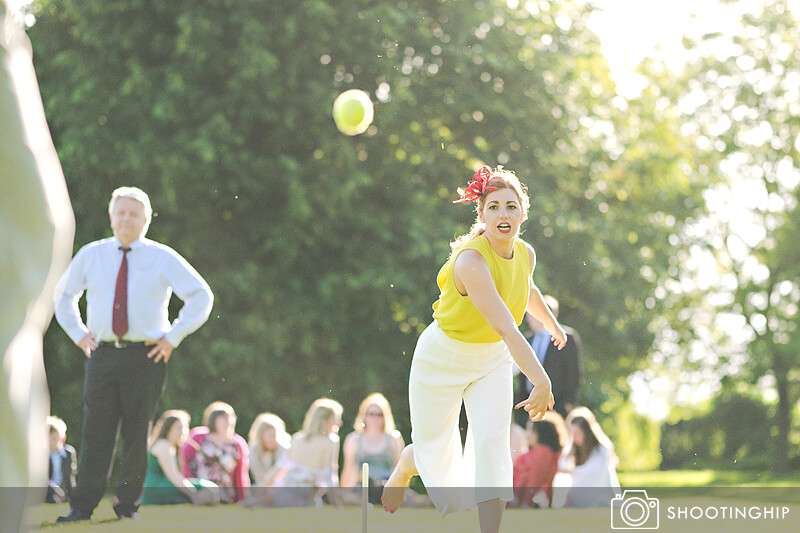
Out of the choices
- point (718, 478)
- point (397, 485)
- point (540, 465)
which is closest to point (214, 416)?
point (540, 465)

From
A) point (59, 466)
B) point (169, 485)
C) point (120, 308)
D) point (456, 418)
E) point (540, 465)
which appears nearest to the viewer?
point (456, 418)

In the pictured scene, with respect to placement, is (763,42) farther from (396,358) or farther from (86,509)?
(86,509)

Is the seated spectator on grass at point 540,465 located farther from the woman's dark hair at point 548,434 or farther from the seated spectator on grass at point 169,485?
the seated spectator on grass at point 169,485

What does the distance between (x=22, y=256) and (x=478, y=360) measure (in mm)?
4232

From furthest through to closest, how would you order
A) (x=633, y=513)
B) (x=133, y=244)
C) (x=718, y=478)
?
1. (x=718, y=478)
2. (x=633, y=513)
3. (x=133, y=244)

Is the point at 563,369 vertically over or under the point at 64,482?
over

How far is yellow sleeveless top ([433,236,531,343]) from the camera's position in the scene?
217 inches

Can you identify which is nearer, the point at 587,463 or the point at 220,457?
the point at 587,463

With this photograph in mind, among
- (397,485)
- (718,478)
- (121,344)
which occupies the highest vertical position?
(718,478)

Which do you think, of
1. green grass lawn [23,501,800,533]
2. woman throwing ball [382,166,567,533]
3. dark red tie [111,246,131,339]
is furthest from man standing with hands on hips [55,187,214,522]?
woman throwing ball [382,166,567,533]

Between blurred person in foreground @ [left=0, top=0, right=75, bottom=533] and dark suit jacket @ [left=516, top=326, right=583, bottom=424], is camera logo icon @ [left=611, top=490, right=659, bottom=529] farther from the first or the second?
blurred person in foreground @ [left=0, top=0, right=75, bottom=533]

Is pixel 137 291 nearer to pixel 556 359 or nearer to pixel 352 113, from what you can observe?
pixel 556 359

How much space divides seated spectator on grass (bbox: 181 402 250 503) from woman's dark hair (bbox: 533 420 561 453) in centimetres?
285

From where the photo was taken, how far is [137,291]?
306 inches
